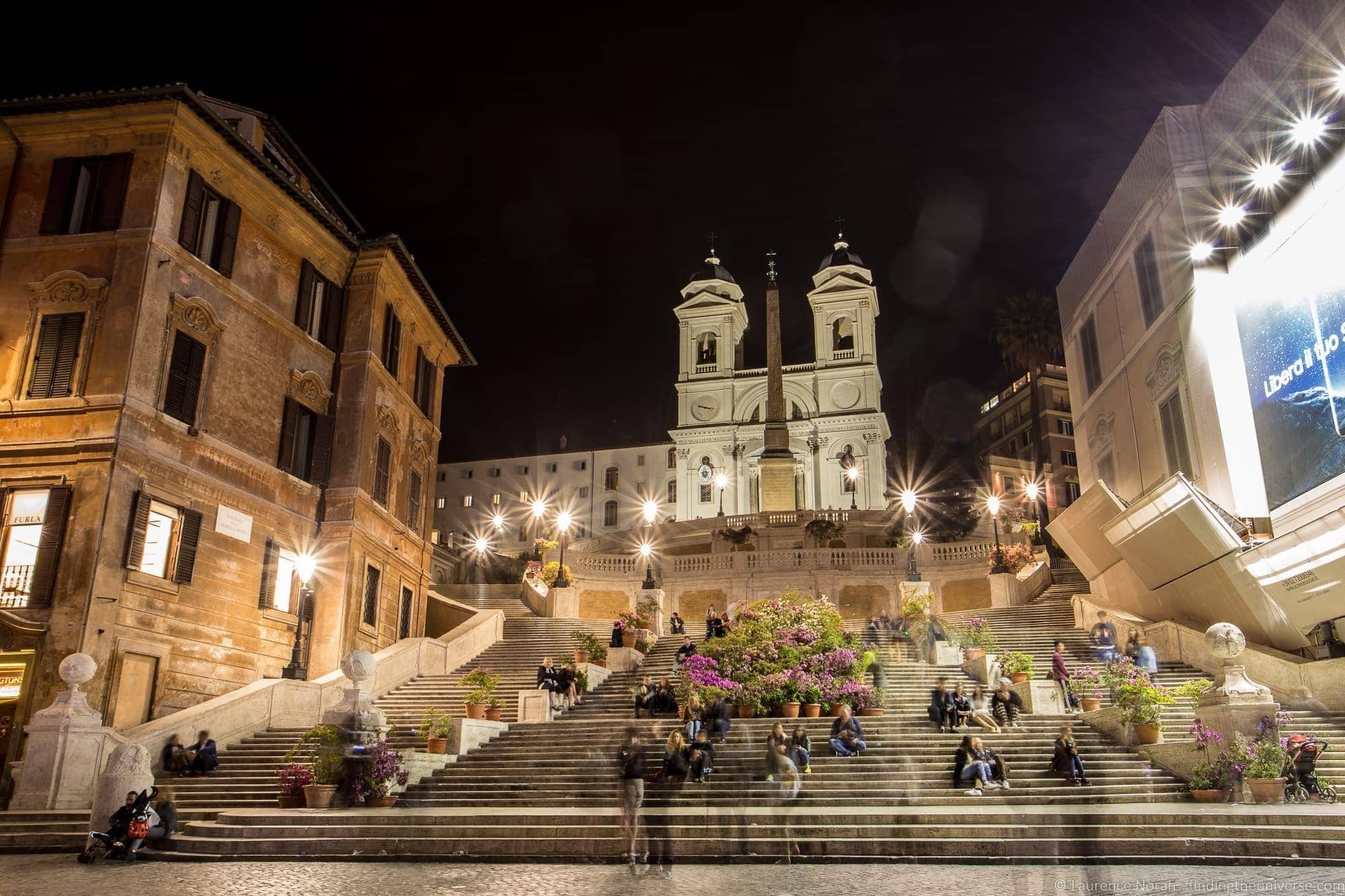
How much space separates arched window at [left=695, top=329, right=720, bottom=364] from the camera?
8319 cm

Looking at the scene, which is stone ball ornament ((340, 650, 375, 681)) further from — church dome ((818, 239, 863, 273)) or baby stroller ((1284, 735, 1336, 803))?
church dome ((818, 239, 863, 273))

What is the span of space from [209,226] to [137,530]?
7.61 meters

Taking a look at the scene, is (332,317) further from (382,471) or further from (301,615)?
(301,615)

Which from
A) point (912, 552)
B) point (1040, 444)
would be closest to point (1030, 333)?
point (1040, 444)

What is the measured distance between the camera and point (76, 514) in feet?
61.8

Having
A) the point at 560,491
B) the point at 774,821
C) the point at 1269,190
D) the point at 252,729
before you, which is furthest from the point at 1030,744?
the point at 560,491

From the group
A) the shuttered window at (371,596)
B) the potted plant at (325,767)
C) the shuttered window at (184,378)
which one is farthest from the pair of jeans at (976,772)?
the shuttered window at (184,378)

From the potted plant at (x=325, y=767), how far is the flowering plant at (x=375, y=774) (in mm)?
271

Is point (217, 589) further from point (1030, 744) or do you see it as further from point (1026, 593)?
point (1026, 593)

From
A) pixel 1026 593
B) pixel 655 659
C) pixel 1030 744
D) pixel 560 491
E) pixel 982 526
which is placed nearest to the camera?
pixel 1030 744

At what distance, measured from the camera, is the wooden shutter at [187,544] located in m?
20.6

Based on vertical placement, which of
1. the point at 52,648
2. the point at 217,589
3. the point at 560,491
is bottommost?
the point at 52,648

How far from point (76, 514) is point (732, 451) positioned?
60548mm

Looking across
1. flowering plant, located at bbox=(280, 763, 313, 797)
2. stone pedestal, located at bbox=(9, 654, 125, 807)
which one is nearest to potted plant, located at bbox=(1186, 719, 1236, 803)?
flowering plant, located at bbox=(280, 763, 313, 797)
